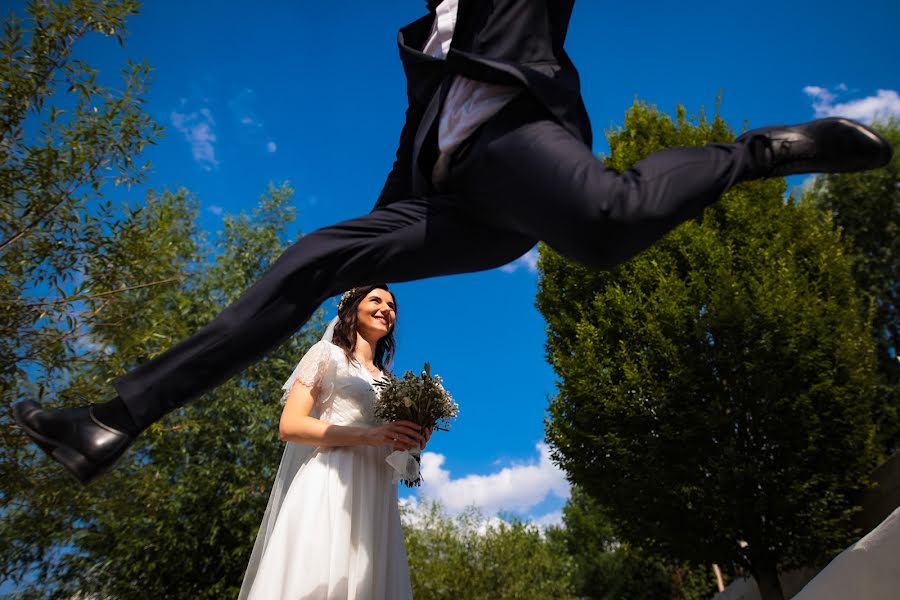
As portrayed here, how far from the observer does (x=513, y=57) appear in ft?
6.44

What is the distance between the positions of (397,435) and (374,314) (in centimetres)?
121

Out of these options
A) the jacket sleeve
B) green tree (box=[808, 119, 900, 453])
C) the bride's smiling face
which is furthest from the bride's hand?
green tree (box=[808, 119, 900, 453])

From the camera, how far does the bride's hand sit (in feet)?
11.7

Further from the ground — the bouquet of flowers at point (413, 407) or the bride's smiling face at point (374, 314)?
the bride's smiling face at point (374, 314)

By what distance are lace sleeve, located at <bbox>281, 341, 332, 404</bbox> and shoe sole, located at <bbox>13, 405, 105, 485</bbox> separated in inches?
86.7

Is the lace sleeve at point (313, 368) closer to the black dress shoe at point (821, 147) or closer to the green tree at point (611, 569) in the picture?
the black dress shoe at point (821, 147)

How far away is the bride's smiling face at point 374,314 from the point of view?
14.8ft

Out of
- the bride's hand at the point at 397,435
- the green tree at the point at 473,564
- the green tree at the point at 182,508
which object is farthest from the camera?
the green tree at the point at 473,564

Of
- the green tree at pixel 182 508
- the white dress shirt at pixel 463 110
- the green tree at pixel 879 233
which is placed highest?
the green tree at pixel 879 233

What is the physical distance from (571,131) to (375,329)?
2865mm

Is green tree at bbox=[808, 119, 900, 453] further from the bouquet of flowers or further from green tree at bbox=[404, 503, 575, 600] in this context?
the bouquet of flowers

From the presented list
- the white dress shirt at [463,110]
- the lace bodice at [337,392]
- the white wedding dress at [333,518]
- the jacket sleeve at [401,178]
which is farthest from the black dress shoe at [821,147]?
the lace bodice at [337,392]

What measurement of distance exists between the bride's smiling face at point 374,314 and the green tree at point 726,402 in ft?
25.7

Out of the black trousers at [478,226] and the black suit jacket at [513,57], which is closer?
the black trousers at [478,226]
